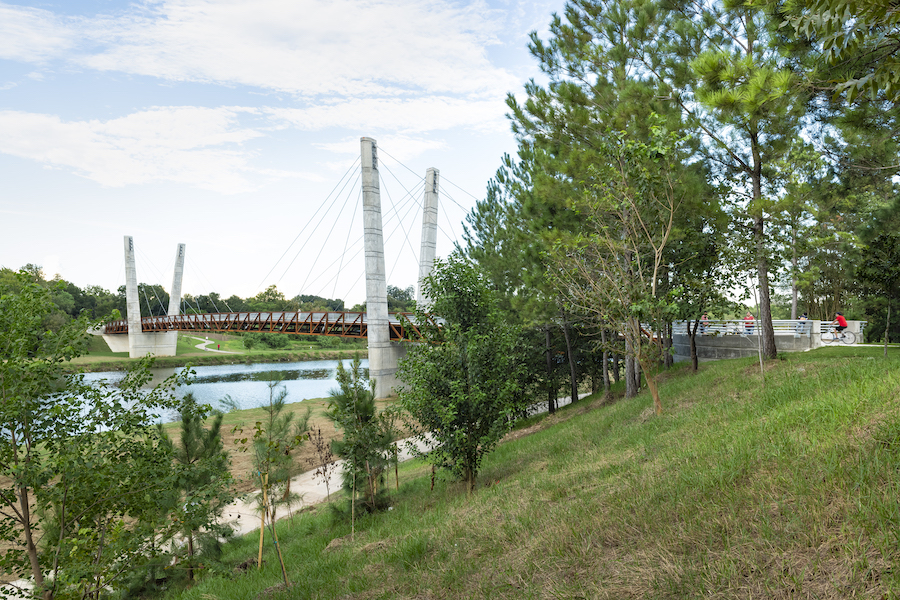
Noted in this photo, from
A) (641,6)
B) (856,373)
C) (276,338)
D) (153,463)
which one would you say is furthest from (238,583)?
(276,338)

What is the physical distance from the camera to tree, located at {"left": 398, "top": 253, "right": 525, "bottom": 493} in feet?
27.0

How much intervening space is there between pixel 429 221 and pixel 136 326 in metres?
38.3

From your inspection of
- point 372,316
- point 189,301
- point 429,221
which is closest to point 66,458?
point 372,316

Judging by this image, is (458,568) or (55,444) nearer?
(458,568)

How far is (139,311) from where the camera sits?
50781 millimetres

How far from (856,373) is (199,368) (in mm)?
55704

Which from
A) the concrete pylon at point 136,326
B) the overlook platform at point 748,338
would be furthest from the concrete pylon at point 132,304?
the overlook platform at point 748,338

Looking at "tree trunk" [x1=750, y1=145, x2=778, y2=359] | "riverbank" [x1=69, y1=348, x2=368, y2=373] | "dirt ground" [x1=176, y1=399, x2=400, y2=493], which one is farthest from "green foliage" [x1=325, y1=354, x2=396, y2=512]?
"riverbank" [x1=69, y1=348, x2=368, y2=373]

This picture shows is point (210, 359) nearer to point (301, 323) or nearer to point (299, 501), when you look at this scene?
point (301, 323)

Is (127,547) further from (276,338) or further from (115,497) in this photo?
(276,338)

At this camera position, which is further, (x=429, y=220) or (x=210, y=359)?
(x=210, y=359)

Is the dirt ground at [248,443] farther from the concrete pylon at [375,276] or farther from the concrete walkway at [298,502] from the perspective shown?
the concrete pylon at [375,276]

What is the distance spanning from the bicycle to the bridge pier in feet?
175

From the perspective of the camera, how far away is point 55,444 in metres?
5.84
